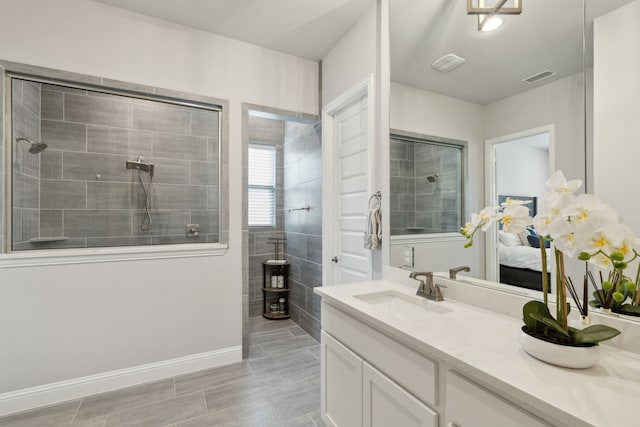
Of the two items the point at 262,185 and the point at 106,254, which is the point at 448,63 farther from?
the point at 262,185

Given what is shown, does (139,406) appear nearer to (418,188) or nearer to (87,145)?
(87,145)

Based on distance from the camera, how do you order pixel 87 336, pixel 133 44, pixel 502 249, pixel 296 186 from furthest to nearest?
1. pixel 296 186
2. pixel 133 44
3. pixel 87 336
4. pixel 502 249

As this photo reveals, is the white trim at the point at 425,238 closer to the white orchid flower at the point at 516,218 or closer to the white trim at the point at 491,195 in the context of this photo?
the white trim at the point at 491,195

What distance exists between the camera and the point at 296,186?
367cm

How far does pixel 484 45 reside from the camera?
57.3 inches

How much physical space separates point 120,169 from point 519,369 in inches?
114

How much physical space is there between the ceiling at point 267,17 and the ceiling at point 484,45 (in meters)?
0.53

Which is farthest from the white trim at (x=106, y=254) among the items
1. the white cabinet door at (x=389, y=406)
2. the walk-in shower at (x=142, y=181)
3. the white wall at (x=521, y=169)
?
the white wall at (x=521, y=169)

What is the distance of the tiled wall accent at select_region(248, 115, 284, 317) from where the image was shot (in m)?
3.99

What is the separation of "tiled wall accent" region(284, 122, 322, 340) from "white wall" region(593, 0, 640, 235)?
221cm

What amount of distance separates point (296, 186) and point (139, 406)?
2.55m

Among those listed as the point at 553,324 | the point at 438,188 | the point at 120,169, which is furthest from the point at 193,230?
the point at 553,324

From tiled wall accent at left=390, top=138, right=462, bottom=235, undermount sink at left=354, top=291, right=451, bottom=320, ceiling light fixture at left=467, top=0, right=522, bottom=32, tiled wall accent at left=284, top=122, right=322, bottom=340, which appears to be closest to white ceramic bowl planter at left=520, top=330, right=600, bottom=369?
undermount sink at left=354, top=291, right=451, bottom=320

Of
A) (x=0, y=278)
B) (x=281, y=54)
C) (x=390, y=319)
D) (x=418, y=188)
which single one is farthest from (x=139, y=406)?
(x=281, y=54)
